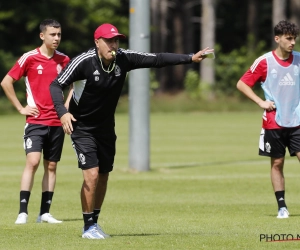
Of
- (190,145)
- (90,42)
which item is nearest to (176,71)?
(90,42)

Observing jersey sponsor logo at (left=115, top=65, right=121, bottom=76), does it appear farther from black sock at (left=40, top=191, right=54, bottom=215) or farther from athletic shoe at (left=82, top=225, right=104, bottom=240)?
black sock at (left=40, top=191, right=54, bottom=215)

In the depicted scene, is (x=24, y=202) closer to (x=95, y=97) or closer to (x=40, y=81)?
(x=40, y=81)

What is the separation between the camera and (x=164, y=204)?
12695 millimetres

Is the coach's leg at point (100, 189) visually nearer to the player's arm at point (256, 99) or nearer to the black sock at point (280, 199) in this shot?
the player's arm at point (256, 99)

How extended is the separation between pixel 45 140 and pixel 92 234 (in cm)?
217

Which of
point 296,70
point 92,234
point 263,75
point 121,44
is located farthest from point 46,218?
point 121,44

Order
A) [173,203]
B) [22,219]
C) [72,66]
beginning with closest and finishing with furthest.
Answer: [72,66], [22,219], [173,203]

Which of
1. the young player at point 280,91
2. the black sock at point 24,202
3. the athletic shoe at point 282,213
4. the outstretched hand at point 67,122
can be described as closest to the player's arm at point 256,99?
the young player at point 280,91

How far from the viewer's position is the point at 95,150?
29.9 ft

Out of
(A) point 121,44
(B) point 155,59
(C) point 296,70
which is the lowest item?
(C) point 296,70

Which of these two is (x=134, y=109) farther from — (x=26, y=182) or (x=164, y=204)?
(x=26, y=182)

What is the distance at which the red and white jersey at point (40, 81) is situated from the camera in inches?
428

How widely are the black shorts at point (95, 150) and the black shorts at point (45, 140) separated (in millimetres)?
1735

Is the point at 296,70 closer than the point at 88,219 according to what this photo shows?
No
